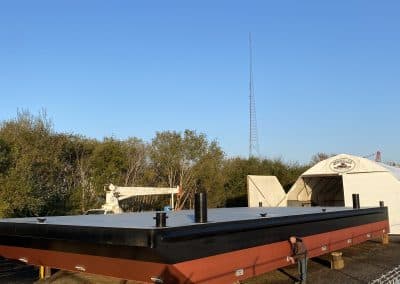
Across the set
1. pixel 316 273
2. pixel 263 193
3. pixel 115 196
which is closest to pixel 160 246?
pixel 316 273

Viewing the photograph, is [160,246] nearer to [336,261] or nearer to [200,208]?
[200,208]

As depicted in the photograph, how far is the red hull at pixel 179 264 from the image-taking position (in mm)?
6488

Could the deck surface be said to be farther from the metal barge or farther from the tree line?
the tree line

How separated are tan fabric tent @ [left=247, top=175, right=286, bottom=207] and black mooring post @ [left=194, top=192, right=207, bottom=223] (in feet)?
52.3

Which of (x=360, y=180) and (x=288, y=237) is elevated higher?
(x=360, y=180)

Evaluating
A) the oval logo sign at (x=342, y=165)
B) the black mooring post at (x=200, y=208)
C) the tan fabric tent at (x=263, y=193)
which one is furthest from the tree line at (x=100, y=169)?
the oval logo sign at (x=342, y=165)

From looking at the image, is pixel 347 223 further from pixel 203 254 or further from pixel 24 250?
pixel 24 250

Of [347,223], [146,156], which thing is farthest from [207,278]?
[146,156]

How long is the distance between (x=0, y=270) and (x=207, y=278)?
7.28 metres

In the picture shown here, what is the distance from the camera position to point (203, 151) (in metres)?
30.8

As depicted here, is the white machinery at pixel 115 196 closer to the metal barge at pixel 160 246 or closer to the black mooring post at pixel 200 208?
the metal barge at pixel 160 246

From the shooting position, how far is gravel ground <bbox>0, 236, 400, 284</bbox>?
1017cm

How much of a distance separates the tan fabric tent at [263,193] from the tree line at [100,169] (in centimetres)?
249

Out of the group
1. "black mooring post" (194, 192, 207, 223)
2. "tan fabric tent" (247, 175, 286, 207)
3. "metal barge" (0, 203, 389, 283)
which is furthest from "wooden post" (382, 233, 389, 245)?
"black mooring post" (194, 192, 207, 223)
